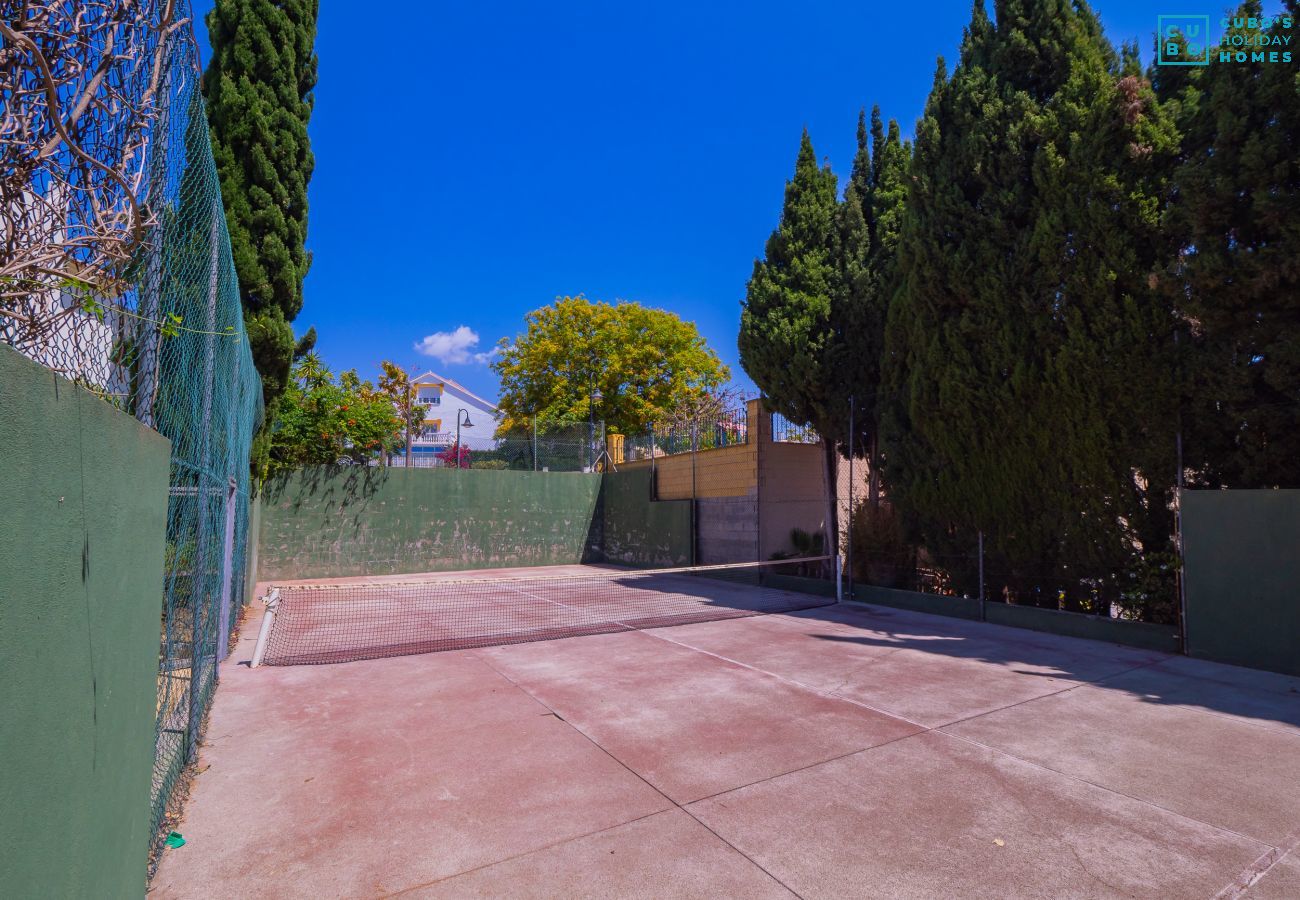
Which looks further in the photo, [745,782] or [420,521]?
[420,521]

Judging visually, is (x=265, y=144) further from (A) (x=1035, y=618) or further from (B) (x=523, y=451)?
(A) (x=1035, y=618)

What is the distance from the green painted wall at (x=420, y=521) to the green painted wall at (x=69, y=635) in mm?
14554

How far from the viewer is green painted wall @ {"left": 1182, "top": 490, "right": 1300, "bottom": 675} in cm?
677

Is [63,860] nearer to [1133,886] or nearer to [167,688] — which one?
[167,688]

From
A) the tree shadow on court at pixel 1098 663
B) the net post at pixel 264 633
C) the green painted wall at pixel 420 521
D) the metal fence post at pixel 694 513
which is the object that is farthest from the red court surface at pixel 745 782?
the green painted wall at pixel 420 521

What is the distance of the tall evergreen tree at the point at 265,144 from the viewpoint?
10.1 meters

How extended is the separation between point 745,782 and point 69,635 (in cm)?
353

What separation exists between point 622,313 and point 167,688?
96.5 feet

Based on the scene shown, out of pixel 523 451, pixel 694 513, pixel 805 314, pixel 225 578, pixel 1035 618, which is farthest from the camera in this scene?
pixel 523 451

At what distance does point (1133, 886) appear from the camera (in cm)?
305

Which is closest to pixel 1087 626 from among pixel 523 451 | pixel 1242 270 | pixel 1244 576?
pixel 1244 576

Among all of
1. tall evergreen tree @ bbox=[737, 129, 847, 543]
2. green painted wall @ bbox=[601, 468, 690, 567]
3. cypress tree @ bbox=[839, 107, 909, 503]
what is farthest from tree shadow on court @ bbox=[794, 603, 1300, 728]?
green painted wall @ bbox=[601, 468, 690, 567]

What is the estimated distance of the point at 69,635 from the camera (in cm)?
157

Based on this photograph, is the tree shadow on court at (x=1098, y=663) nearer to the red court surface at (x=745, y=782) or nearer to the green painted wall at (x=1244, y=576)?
the red court surface at (x=745, y=782)
